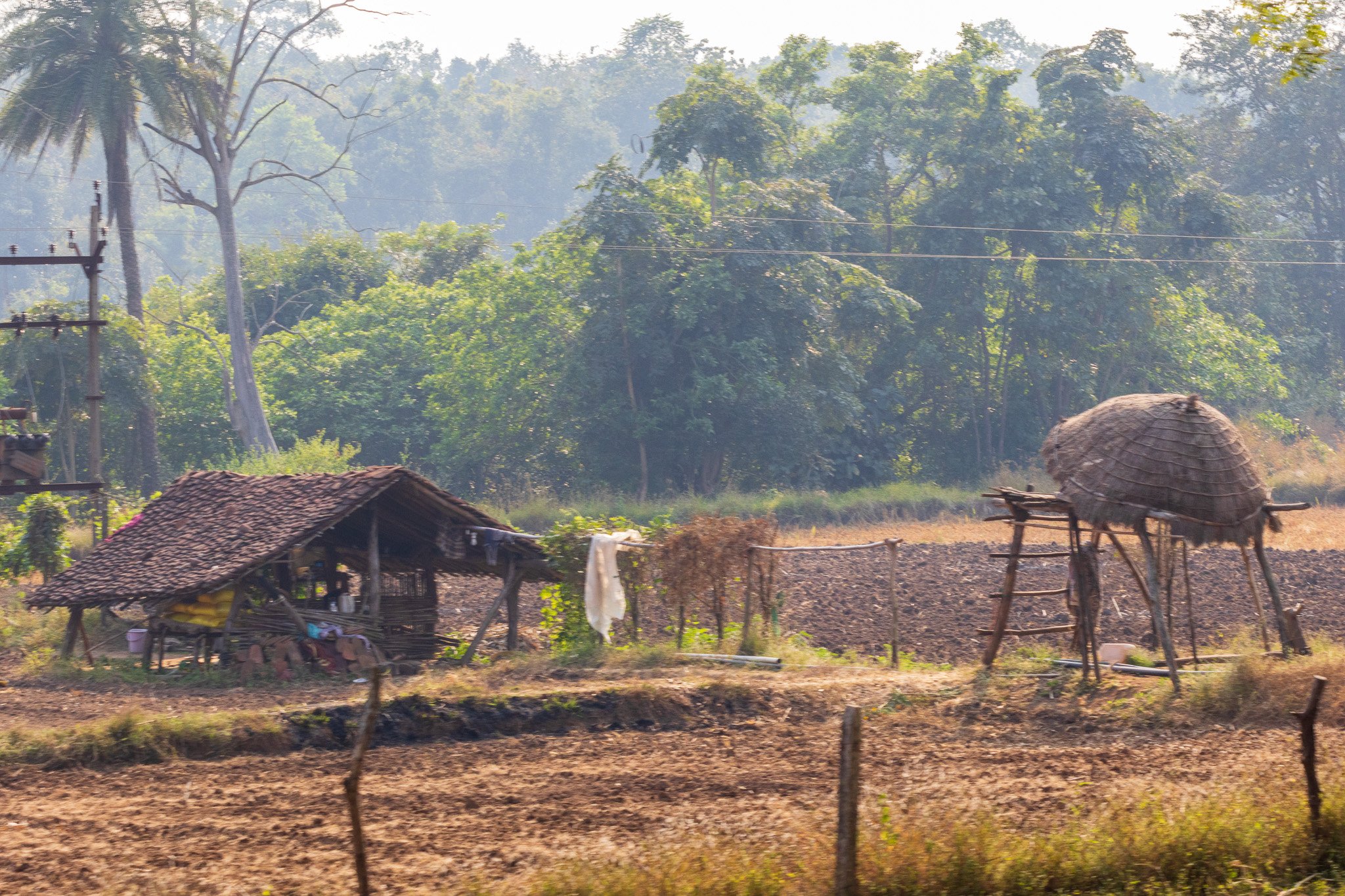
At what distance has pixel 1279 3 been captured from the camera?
36.5ft

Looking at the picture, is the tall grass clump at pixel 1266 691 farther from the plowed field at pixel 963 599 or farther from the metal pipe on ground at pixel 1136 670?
the plowed field at pixel 963 599

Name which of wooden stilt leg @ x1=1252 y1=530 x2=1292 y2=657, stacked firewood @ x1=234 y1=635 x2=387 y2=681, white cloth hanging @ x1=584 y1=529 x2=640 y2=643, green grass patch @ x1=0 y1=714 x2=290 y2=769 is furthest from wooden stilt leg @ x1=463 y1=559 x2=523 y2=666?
wooden stilt leg @ x1=1252 y1=530 x2=1292 y2=657

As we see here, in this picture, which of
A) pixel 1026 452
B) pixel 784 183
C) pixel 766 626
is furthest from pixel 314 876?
pixel 1026 452

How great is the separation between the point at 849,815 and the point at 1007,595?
7429 mm

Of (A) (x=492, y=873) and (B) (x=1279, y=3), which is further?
(B) (x=1279, y=3)

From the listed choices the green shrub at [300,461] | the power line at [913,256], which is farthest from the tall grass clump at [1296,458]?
the green shrub at [300,461]

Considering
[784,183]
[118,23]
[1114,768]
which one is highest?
[118,23]

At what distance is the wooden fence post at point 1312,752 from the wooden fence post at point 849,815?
2.50 meters

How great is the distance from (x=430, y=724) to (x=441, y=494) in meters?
5.17

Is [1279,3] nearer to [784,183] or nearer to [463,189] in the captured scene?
[784,183]

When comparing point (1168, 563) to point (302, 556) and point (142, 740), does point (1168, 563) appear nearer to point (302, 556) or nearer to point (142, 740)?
point (142, 740)

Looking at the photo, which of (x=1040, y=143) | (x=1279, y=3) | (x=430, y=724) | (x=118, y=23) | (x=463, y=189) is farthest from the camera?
(x=463, y=189)

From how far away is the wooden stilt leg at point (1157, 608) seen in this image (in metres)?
12.5

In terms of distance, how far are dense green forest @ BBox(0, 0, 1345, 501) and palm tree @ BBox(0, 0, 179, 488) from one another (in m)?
0.14
